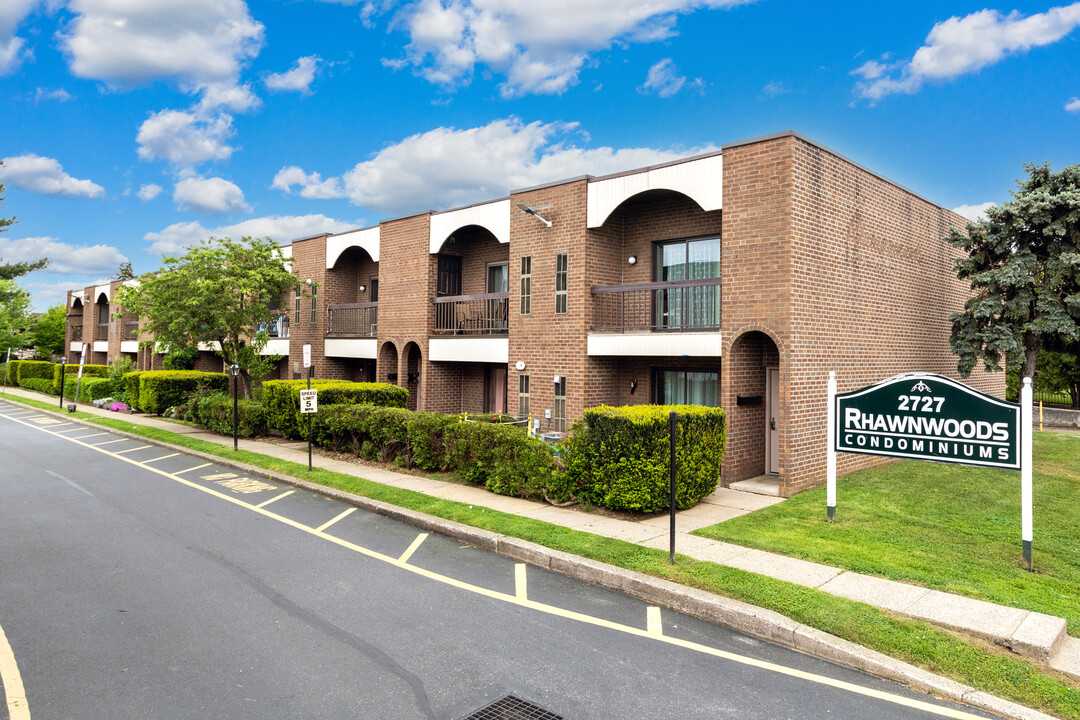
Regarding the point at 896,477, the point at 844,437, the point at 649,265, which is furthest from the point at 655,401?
the point at 844,437

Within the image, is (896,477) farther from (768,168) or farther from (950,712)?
(950,712)

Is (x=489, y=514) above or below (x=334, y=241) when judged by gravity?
below

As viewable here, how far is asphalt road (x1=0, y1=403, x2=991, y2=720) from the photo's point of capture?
4430mm

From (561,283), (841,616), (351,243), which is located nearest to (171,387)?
(351,243)

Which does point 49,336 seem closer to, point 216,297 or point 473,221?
point 216,297

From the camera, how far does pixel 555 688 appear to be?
462 centimetres

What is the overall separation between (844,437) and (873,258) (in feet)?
17.8

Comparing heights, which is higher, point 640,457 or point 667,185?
point 667,185

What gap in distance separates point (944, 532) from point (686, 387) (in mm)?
6378

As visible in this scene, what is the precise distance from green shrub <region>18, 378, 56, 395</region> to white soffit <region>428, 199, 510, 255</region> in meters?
30.4

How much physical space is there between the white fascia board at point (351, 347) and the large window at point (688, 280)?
9.64 meters

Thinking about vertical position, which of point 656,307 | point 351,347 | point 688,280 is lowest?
point 351,347

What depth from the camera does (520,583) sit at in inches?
271

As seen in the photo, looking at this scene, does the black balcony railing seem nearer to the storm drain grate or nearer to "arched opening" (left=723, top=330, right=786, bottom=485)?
"arched opening" (left=723, top=330, right=786, bottom=485)
